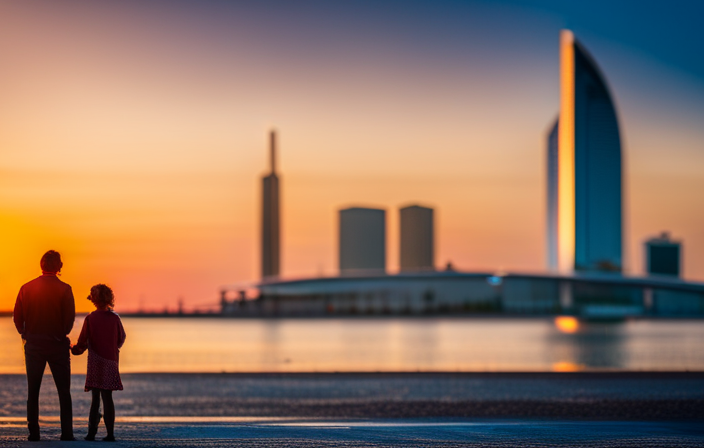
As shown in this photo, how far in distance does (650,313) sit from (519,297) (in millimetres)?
24738

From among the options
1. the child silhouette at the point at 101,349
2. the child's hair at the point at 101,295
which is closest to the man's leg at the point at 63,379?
the child silhouette at the point at 101,349

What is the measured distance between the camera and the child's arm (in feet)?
33.8

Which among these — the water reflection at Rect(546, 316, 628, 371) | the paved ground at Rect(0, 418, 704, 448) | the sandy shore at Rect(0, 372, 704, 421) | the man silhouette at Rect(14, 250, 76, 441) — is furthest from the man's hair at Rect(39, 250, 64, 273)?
the water reflection at Rect(546, 316, 628, 371)

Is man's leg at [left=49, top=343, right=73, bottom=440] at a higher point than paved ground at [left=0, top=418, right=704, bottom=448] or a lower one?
higher

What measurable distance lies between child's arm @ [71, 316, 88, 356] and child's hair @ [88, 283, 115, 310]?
1.09ft

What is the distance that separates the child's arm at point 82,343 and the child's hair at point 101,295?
331 mm

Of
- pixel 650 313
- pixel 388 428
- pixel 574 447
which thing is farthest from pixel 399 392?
pixel 650 313

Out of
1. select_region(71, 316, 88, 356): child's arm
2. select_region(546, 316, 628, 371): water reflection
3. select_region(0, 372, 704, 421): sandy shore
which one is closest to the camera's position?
select_region(71, 316, 88, 356): child's arm

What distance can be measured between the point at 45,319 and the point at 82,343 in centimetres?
48

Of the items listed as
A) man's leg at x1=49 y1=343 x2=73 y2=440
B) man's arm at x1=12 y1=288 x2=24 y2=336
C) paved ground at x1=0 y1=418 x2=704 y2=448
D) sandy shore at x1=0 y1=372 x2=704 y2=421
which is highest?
man's arm at x1=12 y1=288 x2=24 y2=336

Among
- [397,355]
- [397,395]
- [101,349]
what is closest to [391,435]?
[101,349]

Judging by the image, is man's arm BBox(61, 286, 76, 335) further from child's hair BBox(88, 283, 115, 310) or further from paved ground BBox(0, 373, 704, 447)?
paved ground BBox(0, 373, 704, 447)

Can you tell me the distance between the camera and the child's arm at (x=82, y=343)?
405 inches

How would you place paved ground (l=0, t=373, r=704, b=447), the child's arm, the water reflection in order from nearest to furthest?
the child's arm → paved ground (l=0, t=373, r=704, b=447) → the water reflection
